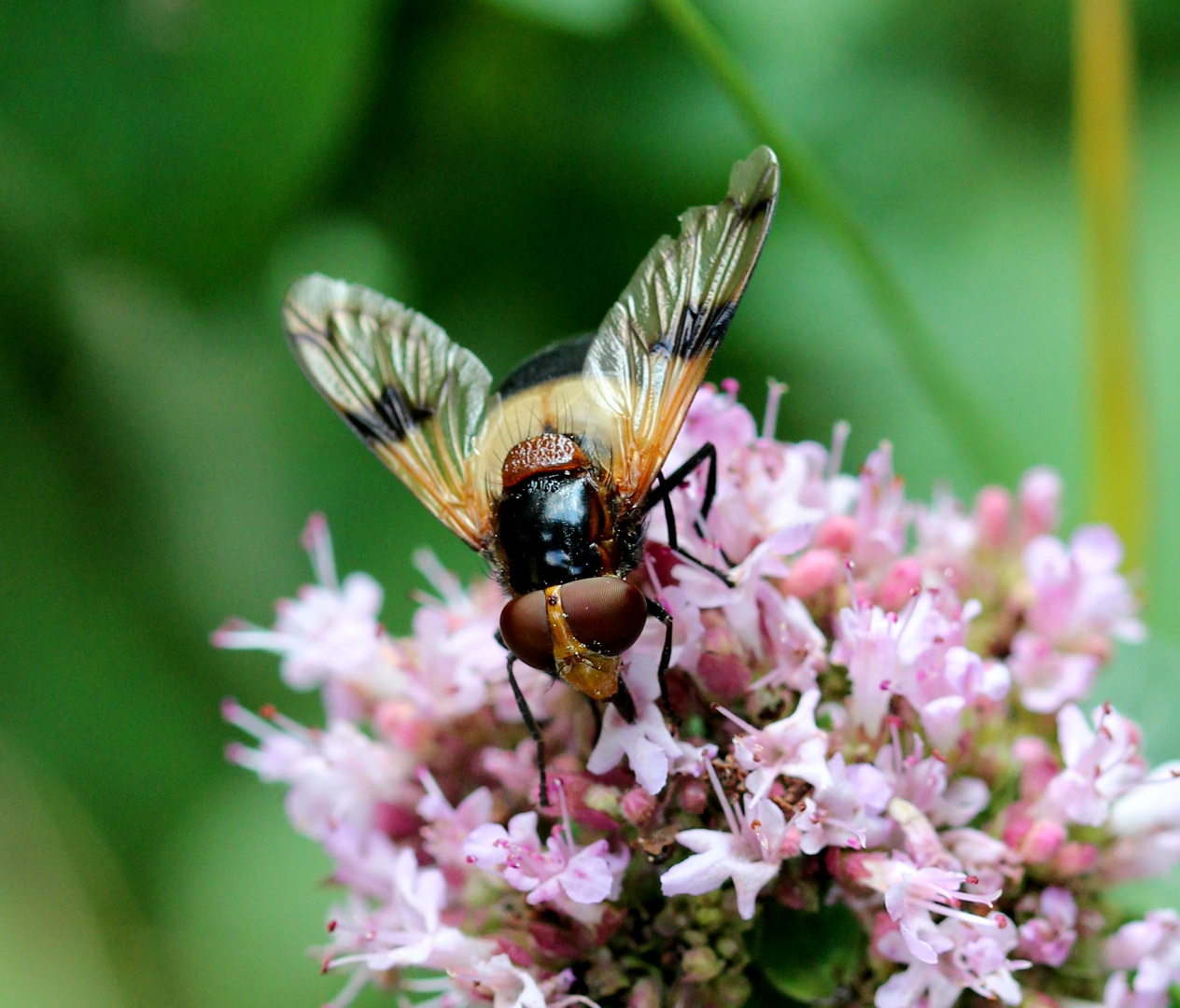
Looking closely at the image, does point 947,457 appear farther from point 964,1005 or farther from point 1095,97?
point 964,1005

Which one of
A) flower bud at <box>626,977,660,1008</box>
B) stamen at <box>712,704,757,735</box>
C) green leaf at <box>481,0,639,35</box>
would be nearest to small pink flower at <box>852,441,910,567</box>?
stamen at <box>712,704,757,735</box>

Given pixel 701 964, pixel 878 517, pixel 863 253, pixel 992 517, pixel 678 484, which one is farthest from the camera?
pixel 863 253

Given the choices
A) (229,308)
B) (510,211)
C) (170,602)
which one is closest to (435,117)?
(510,211)

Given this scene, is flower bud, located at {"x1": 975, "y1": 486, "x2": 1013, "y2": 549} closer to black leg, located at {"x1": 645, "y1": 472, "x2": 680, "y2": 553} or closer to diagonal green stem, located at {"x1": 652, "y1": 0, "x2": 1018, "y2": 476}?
diagonal green stem, located at {"x1": 652, "y1": 0, "x2": 1018, "y2": 476}

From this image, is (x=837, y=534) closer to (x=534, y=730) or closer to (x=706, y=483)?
(x=706, y=483)


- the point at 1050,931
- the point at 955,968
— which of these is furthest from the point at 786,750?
the point at 1050,931

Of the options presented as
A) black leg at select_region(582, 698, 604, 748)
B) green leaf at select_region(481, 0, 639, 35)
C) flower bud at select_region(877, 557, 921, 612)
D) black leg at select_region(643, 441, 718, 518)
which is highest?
green leaf at select_region(481, 0, 639, 35)

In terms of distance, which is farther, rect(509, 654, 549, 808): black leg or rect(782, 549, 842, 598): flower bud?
rect(782, 549, 842, 598): flower bud
